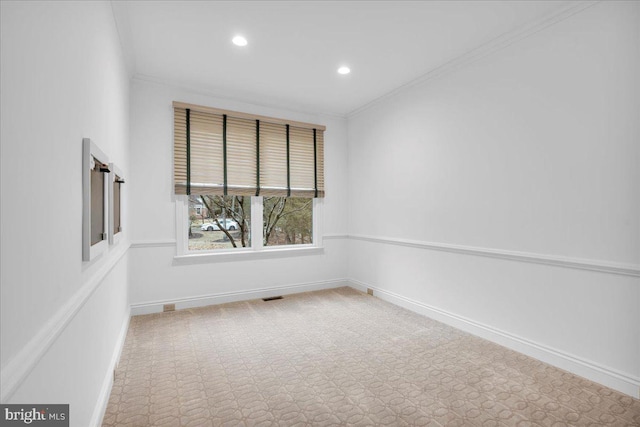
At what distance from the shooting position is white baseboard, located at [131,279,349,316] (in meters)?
3.84

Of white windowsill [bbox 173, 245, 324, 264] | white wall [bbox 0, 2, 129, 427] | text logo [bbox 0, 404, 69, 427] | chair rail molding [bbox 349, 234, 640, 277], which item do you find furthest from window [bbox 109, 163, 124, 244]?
chair rail molding [bbox 349, 234, 640, 277]

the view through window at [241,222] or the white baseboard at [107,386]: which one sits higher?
the view through window at [241,222]

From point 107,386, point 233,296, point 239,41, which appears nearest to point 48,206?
point 107,386

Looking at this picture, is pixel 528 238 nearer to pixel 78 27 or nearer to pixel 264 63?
pixel 264 63

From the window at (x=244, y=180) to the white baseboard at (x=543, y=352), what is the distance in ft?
6.87

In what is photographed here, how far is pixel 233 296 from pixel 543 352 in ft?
11.2

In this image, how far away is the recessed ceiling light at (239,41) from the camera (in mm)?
2969

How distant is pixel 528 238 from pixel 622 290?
699mm

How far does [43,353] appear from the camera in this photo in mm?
1036

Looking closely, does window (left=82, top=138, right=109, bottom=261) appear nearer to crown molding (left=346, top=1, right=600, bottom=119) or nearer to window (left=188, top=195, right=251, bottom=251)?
window (left=188, top=195, right=251, bottom=251)

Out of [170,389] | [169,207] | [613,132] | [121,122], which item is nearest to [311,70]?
[121,122]

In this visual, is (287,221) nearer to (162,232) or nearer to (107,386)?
(162,232)

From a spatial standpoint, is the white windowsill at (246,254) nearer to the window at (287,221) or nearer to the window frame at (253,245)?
the window frame at (253,245)

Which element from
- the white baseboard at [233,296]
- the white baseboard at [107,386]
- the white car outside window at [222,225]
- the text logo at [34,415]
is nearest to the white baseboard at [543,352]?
the white baseboard at [233,296]
